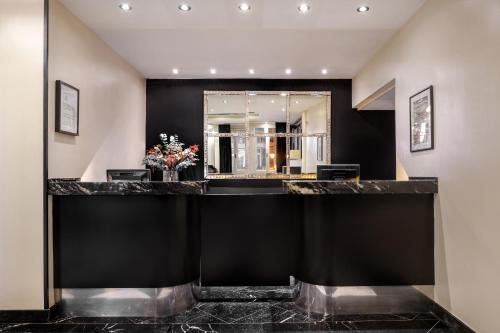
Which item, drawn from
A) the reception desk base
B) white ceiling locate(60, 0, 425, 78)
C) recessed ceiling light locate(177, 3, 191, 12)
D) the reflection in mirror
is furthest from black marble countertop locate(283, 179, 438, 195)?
the reflection in mirror

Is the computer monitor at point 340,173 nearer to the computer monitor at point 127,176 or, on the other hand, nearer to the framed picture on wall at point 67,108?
the computer monitor at point 127,176

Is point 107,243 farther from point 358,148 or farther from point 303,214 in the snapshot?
point 358,148

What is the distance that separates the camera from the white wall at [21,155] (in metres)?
2.85

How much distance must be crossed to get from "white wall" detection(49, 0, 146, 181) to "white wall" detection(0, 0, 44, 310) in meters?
0.14

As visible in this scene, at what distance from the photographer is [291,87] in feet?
20.1

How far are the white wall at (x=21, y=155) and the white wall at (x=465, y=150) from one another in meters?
3.56

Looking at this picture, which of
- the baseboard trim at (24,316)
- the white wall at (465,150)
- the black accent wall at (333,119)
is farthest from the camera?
the black accent wall at (333,119)

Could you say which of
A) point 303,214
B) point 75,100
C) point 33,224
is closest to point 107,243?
point 33,224

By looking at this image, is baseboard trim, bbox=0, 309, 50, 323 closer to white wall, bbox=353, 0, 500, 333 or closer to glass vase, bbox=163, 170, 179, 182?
glass vase, bbox=163, 170, 179, 182

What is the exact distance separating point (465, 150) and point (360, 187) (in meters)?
0.84

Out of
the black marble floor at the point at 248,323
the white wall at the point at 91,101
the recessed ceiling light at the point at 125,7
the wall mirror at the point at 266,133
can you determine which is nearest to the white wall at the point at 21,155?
the white wall at the point at 91,101

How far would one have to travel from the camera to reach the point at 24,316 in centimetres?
285

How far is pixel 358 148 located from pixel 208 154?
2876 mm

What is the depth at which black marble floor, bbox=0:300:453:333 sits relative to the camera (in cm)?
268
